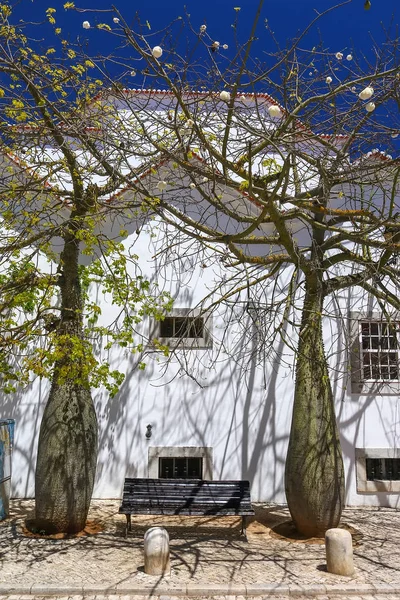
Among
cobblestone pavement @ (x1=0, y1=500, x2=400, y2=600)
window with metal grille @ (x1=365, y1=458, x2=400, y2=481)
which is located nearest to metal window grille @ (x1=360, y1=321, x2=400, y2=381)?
window with metal grille @ (x1=365, y1=458, x2=400, y2=481)

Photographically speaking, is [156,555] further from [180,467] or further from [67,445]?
[180,467]

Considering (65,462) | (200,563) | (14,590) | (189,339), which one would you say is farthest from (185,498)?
(189,339)

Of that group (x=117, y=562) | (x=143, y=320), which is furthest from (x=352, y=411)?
(x=117, y=562)

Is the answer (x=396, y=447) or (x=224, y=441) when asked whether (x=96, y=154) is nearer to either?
(x=224, y=441)

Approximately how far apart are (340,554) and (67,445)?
334 cm

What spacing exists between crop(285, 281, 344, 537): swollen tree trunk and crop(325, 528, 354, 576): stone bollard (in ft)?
3.98

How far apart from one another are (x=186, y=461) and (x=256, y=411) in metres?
1.35

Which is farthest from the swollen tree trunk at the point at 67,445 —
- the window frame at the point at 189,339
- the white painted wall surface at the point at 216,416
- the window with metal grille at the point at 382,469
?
the window with metal grille at the point at 382,469

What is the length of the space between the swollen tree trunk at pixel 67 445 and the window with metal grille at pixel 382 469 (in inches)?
175

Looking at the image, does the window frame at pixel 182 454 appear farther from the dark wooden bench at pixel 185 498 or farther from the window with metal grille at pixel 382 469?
the window with metal grille at pixel 382 469

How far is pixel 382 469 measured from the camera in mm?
8711

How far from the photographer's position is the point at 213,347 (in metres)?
8.85

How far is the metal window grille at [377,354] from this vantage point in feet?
Answer: 29.1

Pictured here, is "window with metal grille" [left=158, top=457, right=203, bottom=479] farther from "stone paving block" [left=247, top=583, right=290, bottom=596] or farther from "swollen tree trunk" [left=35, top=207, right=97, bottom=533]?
"stone paving block" [left=247, top=583, right=290, bottom=596]
